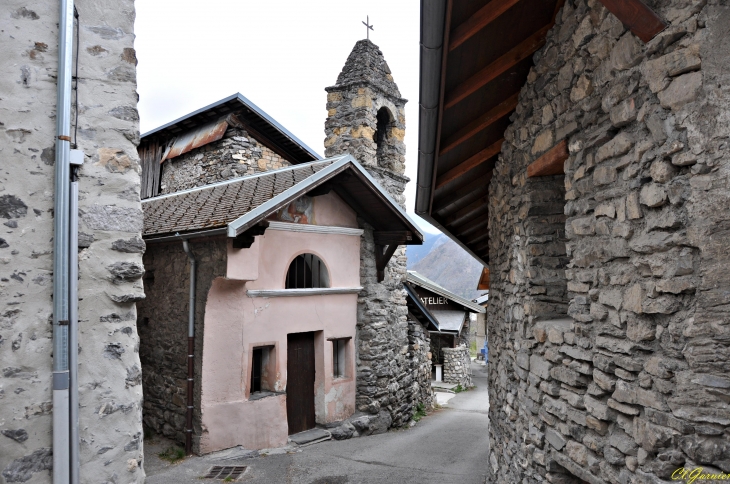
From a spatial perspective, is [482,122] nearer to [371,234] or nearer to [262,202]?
[262,202]

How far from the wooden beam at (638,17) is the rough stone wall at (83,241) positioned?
8.08 feet

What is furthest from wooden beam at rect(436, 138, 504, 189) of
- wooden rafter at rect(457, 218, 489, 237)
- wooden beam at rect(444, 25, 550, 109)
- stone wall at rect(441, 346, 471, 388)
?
stone wall at rect(441, 346, 471, 388)

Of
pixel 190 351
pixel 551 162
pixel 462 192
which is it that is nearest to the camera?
pixel 551 162

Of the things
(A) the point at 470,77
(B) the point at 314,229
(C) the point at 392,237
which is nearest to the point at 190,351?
(B) the point at 314,229

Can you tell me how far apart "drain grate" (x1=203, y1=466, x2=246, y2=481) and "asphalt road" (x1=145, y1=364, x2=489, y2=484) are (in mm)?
85

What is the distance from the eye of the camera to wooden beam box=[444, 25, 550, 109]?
3.29 meters

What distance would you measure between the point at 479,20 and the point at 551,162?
96 centimetres

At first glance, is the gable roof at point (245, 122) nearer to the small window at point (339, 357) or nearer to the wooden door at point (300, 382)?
the small window at point (339, 357)

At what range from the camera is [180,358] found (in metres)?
7.35

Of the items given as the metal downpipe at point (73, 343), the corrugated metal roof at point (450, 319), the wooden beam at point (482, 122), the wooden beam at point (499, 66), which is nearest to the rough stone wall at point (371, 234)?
the wooden beam at point (482, 122)

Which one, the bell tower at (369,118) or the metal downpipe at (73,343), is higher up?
the bell tower at (369,118)

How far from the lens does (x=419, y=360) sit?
11344 millimetres

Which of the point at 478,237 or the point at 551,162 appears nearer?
the point at 551,162

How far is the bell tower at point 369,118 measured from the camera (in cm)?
1092
